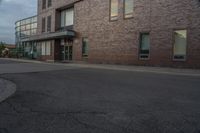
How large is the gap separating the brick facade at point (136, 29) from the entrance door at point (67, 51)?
6.11ft

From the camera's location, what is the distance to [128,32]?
26922 mm

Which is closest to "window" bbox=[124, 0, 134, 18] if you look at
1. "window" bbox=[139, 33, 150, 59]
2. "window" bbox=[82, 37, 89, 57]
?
"window" bbox=[139, 33, 150, 59]

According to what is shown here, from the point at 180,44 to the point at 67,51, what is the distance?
18959 mm

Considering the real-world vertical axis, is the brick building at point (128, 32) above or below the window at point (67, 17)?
below

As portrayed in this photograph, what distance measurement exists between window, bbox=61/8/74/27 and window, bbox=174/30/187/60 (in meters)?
17.9

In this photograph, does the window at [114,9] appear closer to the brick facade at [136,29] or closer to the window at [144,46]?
the brick facade at [136,29]

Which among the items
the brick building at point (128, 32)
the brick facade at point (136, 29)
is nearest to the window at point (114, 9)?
the brick building at point (128, 32)

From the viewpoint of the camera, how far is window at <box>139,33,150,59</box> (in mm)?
25181

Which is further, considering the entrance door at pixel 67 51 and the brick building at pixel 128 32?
the entrance door at pixel 67 51

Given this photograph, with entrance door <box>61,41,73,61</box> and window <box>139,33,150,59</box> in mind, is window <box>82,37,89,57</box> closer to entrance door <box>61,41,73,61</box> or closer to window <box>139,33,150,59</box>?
entrance door <box>61,41,73,61</box>

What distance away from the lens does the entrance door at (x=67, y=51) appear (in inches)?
1470

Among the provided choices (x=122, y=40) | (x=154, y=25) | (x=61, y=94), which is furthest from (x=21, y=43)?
(x=61, y=94)

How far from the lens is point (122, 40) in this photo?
90.5ft

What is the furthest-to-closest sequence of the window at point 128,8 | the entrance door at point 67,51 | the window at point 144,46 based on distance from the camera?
the entrance door at point 67,51, the window at point 128,8, the window at point 144,46
